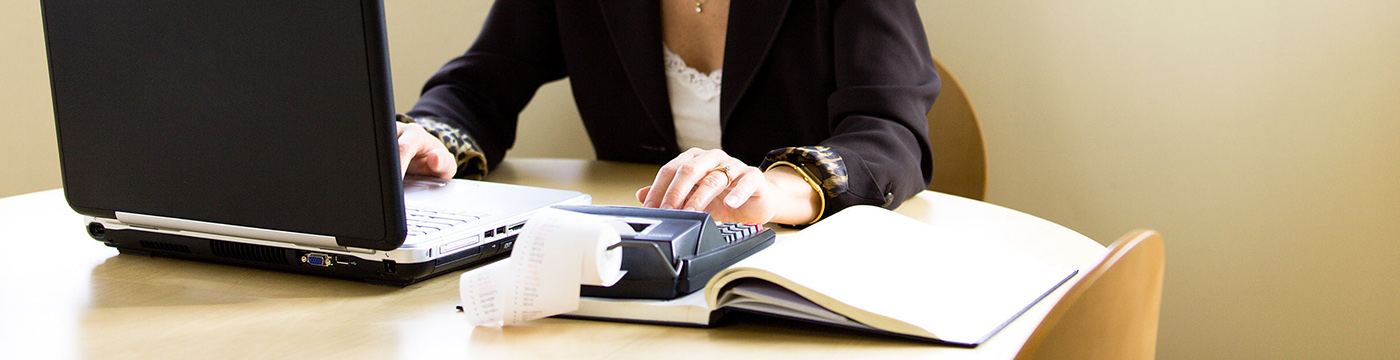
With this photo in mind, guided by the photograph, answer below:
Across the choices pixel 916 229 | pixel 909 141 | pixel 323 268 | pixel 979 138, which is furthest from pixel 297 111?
pixel 979 138

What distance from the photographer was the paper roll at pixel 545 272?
1.65 ft

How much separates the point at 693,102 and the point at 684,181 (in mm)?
663

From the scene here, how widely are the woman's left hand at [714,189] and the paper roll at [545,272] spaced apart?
18cm

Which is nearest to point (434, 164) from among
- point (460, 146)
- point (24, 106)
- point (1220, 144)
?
point (460, 146)

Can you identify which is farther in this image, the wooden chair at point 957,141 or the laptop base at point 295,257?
the wooden chair at point 957,141

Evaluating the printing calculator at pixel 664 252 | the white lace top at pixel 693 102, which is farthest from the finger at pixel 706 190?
the white lace top at pixel 693 102

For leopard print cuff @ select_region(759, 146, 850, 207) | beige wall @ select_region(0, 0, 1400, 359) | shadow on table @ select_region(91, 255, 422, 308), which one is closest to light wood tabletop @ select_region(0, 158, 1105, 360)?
shadow on table @ select_region(91, 255, 422, 308)

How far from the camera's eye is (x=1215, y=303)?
153 cm

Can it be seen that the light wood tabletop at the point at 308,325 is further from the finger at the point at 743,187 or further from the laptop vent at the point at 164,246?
the finger at the point at 743,187

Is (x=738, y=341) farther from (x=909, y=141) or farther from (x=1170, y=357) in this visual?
(x=1170, y=357)

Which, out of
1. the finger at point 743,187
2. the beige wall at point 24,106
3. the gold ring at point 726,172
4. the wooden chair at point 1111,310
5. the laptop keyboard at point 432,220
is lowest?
the beige wall at point 24,106

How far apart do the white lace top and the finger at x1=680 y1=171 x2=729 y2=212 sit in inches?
23.6

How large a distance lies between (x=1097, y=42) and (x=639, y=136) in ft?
2.63

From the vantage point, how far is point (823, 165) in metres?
0.83
